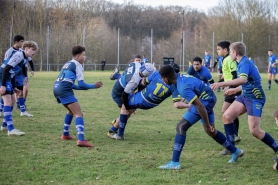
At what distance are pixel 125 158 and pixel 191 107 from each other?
1435 mm

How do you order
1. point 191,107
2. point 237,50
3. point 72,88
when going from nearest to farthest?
A: point 191,107
point 237,50
point 72,88

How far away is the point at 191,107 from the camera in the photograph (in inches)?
245

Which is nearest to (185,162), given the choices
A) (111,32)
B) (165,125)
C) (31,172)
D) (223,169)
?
(223,169)

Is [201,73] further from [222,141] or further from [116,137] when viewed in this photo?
[222,141]

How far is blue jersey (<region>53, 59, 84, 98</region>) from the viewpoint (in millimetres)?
7434

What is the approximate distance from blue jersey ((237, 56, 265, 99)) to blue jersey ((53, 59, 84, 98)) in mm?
2911

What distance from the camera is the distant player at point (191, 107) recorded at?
19.0 ft

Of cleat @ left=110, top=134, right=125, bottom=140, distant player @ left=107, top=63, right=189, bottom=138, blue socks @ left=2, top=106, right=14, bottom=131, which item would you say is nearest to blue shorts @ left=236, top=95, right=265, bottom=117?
distant player @ left=107, top=63, right=189, bottom=138

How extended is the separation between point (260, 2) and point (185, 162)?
51293 millimetres

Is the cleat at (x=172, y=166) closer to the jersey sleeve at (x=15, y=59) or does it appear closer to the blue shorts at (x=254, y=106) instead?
the blue shorts at (x=254, y=106)

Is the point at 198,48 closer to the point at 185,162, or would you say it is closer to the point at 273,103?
the point at 273,103

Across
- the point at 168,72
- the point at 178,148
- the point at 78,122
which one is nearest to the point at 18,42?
the point at 78,122

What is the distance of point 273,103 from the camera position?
51.0ft

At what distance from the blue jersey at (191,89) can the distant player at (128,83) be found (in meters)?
1.78
